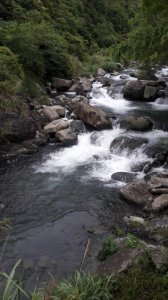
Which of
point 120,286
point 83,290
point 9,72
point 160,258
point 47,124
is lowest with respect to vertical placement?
point 47,124

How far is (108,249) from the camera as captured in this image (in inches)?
325

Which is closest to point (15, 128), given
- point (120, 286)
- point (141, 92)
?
point (141, 92)

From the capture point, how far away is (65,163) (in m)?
13.9

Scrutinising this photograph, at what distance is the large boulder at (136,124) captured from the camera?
16.6 m

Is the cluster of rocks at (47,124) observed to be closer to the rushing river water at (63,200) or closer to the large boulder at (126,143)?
the rushing river water at (63,200)

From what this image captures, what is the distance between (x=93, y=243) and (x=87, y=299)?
12.1 ft

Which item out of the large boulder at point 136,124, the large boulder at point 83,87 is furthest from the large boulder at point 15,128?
the large boulder at point 83,87

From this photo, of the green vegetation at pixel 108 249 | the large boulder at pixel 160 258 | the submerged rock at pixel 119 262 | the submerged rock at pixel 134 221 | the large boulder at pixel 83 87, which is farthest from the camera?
the large boulder at pixel 83 87

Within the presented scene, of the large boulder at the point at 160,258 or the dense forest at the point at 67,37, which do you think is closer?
the large boulder at the point at 160,258

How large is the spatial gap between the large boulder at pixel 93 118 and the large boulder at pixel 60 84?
17.7 feet

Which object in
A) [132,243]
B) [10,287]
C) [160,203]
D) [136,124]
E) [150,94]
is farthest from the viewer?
[150,94]

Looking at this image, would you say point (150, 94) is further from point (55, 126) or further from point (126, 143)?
point (55, 126)

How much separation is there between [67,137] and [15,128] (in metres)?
2.15

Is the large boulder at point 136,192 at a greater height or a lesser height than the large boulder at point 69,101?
lesser
